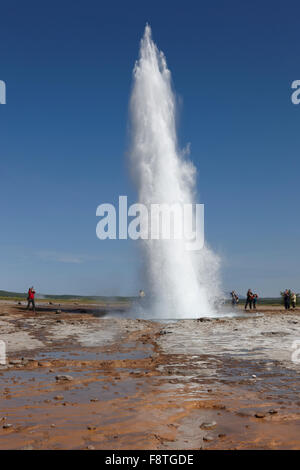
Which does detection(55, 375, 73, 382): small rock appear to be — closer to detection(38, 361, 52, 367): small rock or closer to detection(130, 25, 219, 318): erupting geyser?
detection(38, 361, 52, 367): small rock

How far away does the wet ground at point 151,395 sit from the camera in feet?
20.3

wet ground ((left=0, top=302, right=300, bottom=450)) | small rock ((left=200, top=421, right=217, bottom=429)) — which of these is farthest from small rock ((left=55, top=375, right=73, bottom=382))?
small rock ((left=200, top=421, right=217, bottom=429))

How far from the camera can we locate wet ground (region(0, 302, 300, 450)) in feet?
20.3

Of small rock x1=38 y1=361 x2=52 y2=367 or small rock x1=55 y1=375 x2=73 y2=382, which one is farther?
small rock x1=38 y1=361 x2=52 y2=367

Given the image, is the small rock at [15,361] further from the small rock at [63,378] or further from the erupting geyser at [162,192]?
the erupting geyser at [162,192]

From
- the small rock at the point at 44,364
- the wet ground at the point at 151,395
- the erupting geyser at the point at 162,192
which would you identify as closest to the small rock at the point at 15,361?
the wet ground at the point at 151,395

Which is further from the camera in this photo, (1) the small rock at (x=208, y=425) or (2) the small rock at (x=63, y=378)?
(2) the small rock at (x=63, y=378)

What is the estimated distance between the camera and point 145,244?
36.7m

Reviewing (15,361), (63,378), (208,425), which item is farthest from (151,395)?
(15,361)

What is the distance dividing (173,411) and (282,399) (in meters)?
2.39

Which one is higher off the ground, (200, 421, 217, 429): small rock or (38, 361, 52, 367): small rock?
(200, 421, 217, 429): small rock

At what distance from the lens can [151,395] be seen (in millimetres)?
8750
